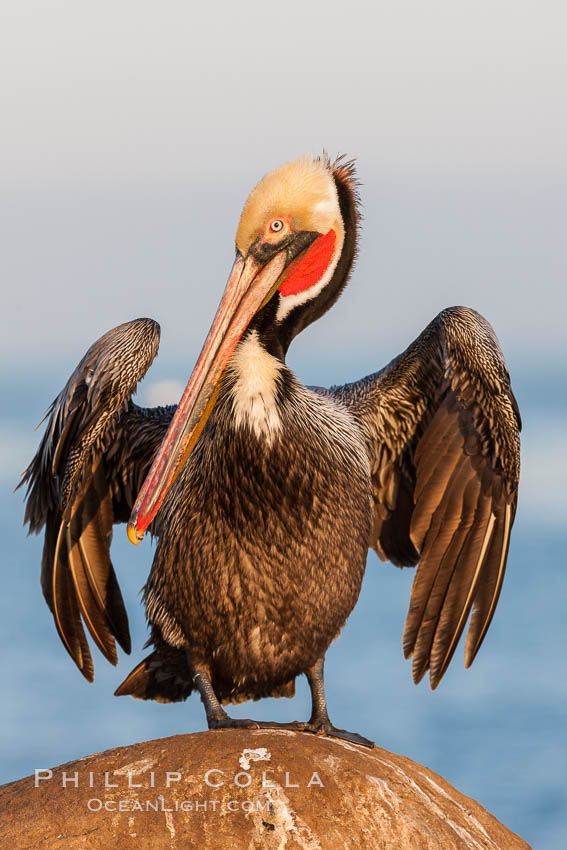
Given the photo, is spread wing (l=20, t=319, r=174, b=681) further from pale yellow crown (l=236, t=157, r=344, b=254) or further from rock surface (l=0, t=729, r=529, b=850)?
rock surface (l=0, t=729, r=529, b=850)

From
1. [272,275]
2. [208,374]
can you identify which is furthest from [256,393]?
[272,275]

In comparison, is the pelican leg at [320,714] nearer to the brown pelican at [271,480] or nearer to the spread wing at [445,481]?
the brown pelican at [271,480]

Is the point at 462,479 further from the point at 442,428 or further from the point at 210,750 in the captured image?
the point at 210,750

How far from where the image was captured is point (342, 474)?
6363mm

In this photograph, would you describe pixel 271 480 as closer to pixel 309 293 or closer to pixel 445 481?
pixel 309 293

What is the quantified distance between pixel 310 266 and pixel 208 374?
834mm

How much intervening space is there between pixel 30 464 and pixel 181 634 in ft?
4.74

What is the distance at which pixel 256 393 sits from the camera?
603 cm

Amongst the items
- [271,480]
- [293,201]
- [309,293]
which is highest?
[293,201]

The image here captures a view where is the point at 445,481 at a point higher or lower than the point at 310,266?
lower

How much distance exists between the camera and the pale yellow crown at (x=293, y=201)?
6164mm

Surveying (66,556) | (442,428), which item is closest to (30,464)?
(66,556)

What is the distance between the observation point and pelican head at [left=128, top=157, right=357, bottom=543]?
602 cm

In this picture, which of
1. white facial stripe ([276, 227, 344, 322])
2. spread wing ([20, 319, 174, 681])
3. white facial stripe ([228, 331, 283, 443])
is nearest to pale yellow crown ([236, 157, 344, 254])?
white facial stripe ([276, 227, 344, 322])
